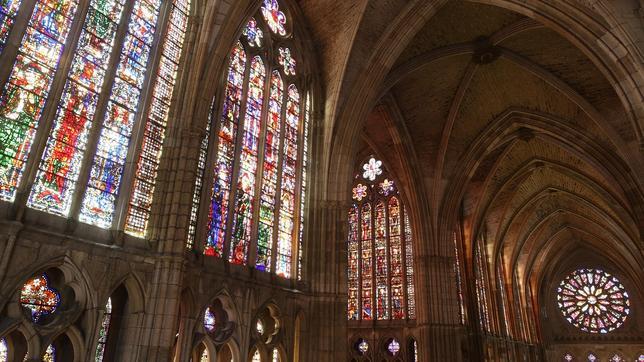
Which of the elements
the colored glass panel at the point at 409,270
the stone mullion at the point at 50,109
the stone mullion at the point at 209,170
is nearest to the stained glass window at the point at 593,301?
the colored glass panel at the point at 409,270

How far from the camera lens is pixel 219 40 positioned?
962 cm

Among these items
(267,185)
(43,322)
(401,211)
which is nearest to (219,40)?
(267,185)

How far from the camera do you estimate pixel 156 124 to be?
8656mm

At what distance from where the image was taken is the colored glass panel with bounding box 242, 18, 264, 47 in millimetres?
11656

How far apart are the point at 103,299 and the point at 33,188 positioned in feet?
6.19

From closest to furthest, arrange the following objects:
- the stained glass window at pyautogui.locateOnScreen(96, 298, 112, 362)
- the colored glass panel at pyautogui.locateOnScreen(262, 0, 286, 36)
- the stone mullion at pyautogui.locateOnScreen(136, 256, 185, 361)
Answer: the stained glass window at pyautogui.locateOnScreen(96, 298, 112, 362) → the stone mullion at pyautogui.locateOnScreen(136, 256, 185, 361) → the colored glass panel at pyautogui.locateOnScreen(262, 0, 286, 36)

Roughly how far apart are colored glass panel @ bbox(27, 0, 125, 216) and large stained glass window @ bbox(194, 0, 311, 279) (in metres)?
2.31

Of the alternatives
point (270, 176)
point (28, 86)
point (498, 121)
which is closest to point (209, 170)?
point (270, 176)

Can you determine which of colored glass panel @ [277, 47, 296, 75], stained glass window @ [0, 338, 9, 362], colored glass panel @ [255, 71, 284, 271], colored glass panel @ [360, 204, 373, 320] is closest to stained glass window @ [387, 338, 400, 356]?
colored glass panel @ [360, 204, 373, 320]

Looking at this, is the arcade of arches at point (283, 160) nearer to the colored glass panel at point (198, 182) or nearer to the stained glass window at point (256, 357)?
the colored glass panel at point (198, 182)

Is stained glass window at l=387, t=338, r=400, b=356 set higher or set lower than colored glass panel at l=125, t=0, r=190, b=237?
lower

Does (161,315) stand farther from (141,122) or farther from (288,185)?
(288,185)

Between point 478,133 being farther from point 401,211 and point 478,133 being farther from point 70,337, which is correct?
point 70,337

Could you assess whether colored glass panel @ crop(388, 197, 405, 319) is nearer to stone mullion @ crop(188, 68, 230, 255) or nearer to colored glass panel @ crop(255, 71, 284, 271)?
colored glass panel @ crop(255, 71, 284, 271)
